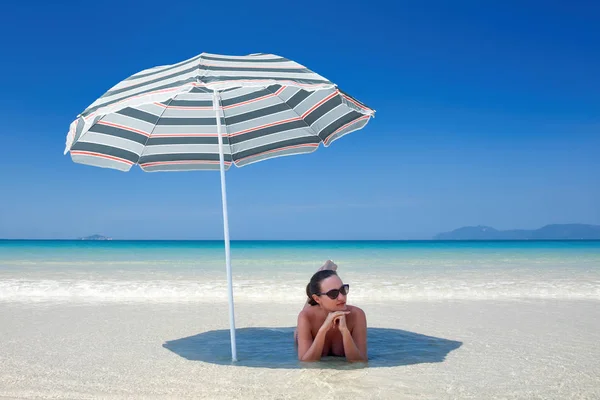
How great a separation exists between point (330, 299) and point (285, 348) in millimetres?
1491

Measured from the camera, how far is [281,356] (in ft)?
16.9

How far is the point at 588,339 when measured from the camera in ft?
19.6

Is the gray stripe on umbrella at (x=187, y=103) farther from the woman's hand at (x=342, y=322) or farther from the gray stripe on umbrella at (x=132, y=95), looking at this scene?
the woman's hand at (x=342, y=322)

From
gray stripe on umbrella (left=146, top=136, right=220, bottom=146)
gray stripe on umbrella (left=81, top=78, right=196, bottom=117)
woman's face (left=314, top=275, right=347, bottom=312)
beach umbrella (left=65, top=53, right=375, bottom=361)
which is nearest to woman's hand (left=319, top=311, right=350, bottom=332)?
woman's face (left=314, top=275, right=347, bottom=312)

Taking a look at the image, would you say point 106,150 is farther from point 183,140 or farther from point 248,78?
point 248,78

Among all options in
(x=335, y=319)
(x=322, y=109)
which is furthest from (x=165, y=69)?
(x=335, y=319)

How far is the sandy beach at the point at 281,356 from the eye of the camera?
13.0 feet

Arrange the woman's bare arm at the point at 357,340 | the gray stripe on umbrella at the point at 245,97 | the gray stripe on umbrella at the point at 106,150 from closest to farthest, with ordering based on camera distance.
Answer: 1. the woman's bare arm at the point at 357,340
2. the gray stripe on umbrella at the point at 106,150
3. the gray stripe on umbrella at the point at 245,97

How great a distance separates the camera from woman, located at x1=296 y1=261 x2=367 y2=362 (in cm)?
435

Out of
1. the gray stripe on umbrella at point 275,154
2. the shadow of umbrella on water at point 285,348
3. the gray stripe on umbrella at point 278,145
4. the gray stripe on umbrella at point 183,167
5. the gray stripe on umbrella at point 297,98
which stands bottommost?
the shadow of umbrella on water at point 285,348

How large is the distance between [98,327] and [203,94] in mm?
3577

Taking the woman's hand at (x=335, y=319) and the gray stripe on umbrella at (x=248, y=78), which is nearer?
the gray stripe on umbrella at (x=248, y=78)

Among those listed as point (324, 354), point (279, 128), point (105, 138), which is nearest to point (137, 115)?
point (105, 138)

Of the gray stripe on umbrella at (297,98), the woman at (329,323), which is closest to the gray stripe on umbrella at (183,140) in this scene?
the gray stripe on umbrella at (297,98)
